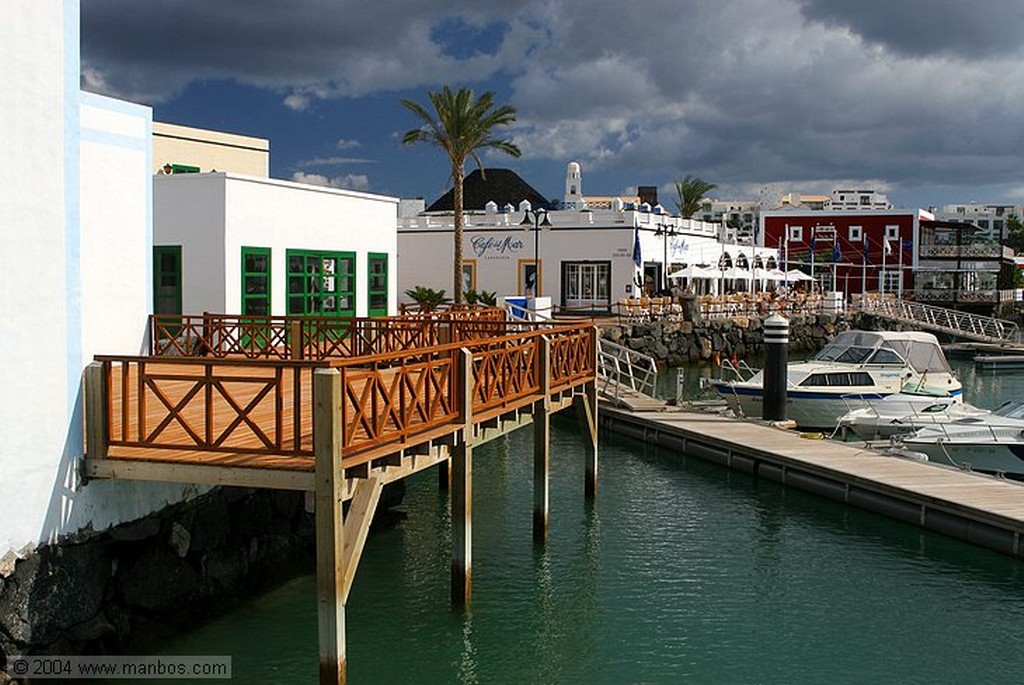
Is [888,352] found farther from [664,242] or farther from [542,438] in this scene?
[664,242]

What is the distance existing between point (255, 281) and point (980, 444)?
1526 cm

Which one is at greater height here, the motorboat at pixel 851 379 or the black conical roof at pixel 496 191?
the black conical roof at pixel 496 191

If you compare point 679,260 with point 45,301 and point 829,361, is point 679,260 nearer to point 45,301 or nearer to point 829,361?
point 829,361

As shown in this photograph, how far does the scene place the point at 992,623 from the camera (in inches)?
543

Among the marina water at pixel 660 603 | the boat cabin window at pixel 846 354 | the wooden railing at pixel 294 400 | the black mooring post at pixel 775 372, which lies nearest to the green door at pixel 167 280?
the wooden railing at pixel 294 400

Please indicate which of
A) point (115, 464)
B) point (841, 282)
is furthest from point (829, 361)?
point (841, 282)

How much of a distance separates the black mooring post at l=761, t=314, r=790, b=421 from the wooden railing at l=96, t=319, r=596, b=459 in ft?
31.9

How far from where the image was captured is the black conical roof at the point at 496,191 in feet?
229

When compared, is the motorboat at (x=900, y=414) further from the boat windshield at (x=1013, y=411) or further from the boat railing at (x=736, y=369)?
the boat railing at (x=736, y=369)

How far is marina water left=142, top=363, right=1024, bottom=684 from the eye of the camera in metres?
12.3

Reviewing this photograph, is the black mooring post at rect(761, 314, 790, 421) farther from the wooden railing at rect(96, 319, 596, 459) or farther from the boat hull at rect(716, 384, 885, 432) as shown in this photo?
the wooden railing at rect(96, 319, 596, 459)

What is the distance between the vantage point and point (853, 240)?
81062 mm

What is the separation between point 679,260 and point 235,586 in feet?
148

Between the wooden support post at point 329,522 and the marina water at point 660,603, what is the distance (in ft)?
5.10
